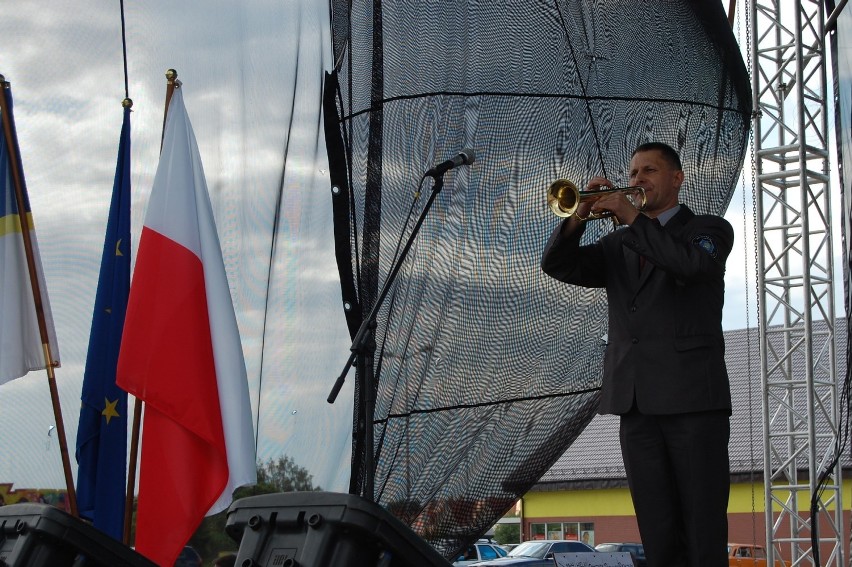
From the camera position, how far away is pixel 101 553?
200 cm

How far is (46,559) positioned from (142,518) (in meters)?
1.33

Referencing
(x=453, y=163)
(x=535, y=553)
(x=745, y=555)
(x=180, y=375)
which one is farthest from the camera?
(x=745, y=555)

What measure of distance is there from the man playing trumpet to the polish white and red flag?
1.36 meters

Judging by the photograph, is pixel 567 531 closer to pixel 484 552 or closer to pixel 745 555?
pixel 484 552

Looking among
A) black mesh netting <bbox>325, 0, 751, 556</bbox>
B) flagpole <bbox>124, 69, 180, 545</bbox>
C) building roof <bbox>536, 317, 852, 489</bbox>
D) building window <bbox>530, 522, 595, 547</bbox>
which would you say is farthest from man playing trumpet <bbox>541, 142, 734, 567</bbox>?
building window <bbox>530, 522, 595, 547</bbox>

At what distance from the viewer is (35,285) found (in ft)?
11.7

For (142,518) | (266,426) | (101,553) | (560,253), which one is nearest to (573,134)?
(560,253)

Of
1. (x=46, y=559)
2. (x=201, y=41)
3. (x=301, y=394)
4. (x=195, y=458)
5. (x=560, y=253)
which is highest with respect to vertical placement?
(x=201, y=41)

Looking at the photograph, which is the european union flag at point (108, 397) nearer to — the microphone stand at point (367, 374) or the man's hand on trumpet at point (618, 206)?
the microphone stand at point (367, 374)

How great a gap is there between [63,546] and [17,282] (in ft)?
6.02

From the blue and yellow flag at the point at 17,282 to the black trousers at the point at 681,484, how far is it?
82.0 inches

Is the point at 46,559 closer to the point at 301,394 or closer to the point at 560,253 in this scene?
the point at 560,253

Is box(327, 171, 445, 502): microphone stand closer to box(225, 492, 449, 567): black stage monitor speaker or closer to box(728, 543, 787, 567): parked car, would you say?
box(225, 492, 449, 567): black stage monitor speaker

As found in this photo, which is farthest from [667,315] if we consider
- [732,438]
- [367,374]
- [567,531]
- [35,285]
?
[567,531]
